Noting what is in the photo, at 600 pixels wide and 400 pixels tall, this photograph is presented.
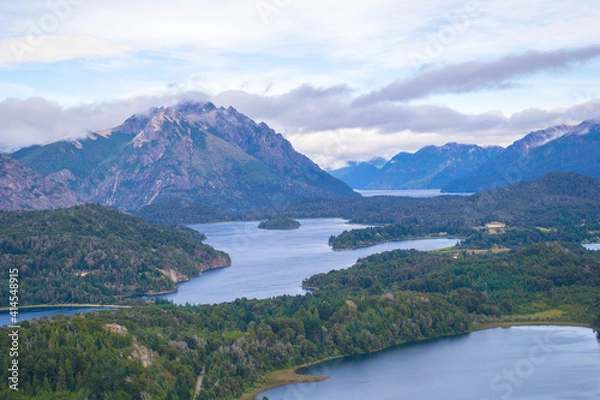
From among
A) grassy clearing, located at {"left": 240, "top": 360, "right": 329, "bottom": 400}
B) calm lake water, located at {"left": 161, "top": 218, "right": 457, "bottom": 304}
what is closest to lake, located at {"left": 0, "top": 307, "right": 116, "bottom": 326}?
calm lake water, located at {"left": 161, "top": 218, "right": 457, "bottom": 304}

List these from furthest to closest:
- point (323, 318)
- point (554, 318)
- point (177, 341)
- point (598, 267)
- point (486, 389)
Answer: point (598, 267) → point (554, 318) → point (323, 318) → point (177, 341) → point (486, 389)

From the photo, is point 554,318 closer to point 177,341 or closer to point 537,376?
point 537,376

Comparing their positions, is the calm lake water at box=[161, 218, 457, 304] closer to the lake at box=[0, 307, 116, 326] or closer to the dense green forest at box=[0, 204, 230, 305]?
the dense green forest at box=[0, 204, 230, 305]

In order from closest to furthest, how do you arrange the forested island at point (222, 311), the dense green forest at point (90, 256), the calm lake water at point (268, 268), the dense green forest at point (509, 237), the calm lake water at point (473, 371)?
the forested island at point (222, 311) < the calm lake water at point (473, 371) < the calm lake water at point (268, 268) < the dense green forest at point (90, 256) < the dense green forest at point (509, 237)

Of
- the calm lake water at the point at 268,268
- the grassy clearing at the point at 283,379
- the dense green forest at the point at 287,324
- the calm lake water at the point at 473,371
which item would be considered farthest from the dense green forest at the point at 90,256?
the calm lake water at the point at 473,371

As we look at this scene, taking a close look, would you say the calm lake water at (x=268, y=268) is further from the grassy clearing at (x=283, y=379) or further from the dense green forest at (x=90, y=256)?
the grassy clearing at (x=283, y=379)

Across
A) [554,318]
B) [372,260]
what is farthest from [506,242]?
[554,318]
